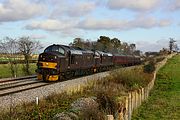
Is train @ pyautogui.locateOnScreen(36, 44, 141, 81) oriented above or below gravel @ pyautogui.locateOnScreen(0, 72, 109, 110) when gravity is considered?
above

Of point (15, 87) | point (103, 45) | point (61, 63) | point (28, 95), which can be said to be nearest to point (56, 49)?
point (61, 63)

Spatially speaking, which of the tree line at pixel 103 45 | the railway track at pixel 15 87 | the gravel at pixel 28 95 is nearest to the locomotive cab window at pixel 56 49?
the railway track at pixel 15 87

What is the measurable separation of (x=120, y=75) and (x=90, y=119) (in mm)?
13894

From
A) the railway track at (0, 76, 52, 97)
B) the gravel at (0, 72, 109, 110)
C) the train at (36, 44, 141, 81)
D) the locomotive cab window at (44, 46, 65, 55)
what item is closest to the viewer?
the gravel at (0, 72, 109, 110)

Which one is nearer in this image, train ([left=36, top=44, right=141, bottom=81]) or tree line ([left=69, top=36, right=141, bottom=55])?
train ([left=36, top=44, right=141, bottom=81])

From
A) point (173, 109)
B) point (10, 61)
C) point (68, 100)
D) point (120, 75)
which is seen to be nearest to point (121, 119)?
point (68, 100)

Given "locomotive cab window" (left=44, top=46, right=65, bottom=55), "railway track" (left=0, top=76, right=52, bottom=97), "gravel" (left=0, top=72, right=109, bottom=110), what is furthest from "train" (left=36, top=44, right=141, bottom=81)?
"gravel" (left=0, top=72, right=109, bottom=110)

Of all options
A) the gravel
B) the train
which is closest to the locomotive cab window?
the train

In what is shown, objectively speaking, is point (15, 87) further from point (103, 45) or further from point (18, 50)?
point (103, 45)

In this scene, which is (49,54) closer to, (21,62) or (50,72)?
(50,72)

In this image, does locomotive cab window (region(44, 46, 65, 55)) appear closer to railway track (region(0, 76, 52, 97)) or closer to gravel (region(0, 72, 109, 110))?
railway track (region(0, 76, 52, 97))

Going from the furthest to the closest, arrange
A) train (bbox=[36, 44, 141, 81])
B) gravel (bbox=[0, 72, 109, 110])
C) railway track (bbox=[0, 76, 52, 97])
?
1. train (bbox=[36, 44, 141, 81])
2. railway track (bbox=[0, 76, 52, 97])
3. gravel (bbox=[0, 72, 109, 110])

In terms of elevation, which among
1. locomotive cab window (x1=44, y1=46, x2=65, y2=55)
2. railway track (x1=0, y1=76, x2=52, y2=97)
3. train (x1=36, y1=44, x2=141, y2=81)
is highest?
locomotive cab window (x1=44, y1=46, x2=65, y2=55)

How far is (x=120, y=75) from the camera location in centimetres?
2341
